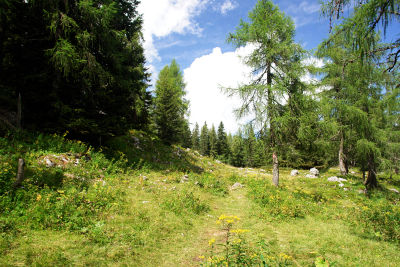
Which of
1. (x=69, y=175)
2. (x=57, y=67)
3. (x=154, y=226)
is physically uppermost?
(x=57, y=67)

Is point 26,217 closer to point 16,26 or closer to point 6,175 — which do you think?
point 6,175

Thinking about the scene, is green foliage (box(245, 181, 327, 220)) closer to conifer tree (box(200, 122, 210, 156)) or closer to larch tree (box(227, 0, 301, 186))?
larch tree (box(227, 0, 301, 186))

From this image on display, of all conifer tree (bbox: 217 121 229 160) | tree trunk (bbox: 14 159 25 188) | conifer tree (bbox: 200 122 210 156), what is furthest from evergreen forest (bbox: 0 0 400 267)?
conifer tree (bbox: 200 122 210 156)

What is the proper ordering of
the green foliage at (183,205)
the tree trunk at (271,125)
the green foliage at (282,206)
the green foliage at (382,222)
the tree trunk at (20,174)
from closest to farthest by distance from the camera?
the tree trunk at (20,174) → the green foliage at (382,222) → the green foliage at (183,205) → the green foliage at (282,206) → the tree trunk at (271,125)

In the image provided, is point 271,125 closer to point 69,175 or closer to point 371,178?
point 371,178

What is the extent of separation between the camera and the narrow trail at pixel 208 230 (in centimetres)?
454

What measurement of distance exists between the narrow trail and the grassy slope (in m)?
0.03

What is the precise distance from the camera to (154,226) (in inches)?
221

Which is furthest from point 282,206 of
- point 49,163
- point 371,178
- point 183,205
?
point 371,178

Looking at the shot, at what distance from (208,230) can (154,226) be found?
186cm

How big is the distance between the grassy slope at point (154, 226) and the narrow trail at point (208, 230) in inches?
1.1

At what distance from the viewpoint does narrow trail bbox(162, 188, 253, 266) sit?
4.54 m

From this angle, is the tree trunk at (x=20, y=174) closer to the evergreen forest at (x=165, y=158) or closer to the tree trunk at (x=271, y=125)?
the evergreen forest at (x=165, y=158)

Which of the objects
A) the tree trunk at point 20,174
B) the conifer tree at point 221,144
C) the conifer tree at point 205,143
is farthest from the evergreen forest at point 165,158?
the conifer tree at point 205,143
